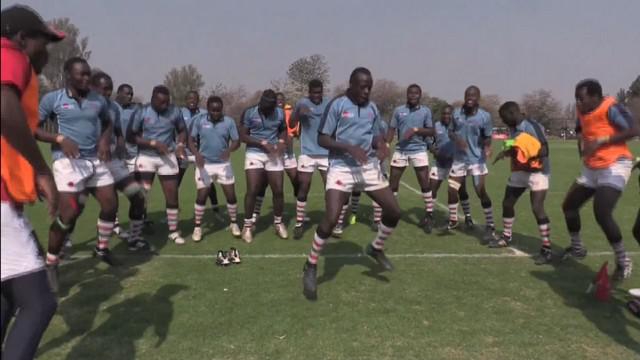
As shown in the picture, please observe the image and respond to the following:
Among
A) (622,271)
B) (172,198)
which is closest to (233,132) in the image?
(172,198)

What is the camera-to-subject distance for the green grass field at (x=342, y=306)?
4.48 meters

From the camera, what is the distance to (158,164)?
27.2 feet

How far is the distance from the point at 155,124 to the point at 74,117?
1.94 meters

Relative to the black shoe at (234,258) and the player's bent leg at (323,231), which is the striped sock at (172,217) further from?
the player's bent leg at (323,231)

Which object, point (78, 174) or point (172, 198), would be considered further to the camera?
point (172, 198)

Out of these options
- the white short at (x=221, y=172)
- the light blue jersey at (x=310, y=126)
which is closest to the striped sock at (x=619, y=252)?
the light blue jersey at (x=310, y=126)

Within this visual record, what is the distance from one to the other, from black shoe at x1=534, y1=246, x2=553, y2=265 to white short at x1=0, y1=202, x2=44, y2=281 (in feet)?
20.2

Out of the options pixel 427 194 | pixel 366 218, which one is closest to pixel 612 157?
pixel 427 194

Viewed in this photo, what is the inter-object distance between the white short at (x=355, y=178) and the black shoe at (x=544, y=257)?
2.58 meters

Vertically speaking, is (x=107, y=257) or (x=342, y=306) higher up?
(x=107, y=257)

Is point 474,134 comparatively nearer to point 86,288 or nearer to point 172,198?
point 172,198

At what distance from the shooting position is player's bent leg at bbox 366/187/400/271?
6203 millimetres

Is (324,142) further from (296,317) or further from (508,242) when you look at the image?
(508,242)

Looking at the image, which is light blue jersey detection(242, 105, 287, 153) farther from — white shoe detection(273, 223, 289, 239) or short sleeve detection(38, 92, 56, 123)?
short sleeve detection(38, 92, 56, 123)
